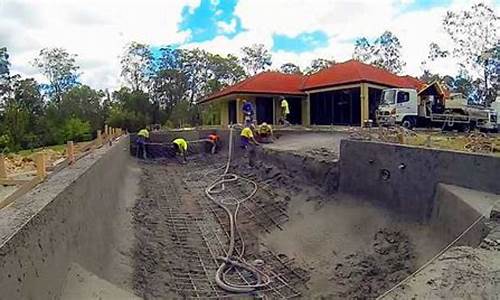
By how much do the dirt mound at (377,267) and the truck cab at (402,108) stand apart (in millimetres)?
10963

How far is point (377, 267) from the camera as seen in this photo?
825 cm

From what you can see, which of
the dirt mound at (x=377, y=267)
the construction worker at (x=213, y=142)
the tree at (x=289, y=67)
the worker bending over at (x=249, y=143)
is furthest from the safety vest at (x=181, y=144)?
the tree at (x=289, y=67)

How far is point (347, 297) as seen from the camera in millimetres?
7617

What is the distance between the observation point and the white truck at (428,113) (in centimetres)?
1922

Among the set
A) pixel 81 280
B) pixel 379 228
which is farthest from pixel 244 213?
pixel 81 280

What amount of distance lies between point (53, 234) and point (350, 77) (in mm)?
19465

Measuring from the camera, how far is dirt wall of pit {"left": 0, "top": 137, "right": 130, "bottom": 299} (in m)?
4.05

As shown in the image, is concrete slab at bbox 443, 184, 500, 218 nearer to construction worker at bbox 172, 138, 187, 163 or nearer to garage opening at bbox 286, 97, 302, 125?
construction worker at bbox 172, 138, 187, 163

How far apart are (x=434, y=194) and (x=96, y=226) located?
6078 millimetres

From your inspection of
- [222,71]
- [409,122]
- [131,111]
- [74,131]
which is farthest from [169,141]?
[222,71]

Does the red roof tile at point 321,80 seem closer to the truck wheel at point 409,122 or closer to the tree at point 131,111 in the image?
the truck wheel at point 409,122

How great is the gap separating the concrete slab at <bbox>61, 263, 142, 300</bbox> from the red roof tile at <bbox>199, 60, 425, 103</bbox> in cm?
1780

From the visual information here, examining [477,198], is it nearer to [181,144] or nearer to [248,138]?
[248,138]

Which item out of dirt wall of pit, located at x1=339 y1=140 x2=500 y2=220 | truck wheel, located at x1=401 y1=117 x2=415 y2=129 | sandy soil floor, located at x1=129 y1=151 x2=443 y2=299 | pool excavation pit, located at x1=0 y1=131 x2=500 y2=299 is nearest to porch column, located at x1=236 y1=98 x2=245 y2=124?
truck wheel, located at x1=401 y1=117 x2=415 y2=129
